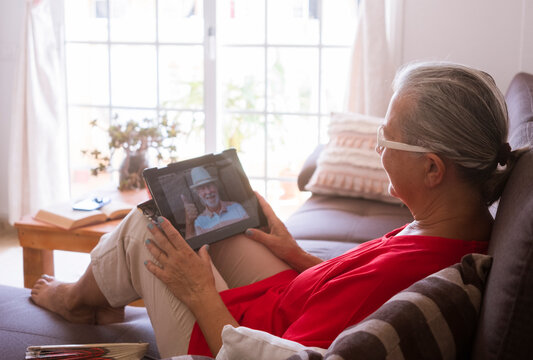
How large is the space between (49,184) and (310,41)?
73.6 inches

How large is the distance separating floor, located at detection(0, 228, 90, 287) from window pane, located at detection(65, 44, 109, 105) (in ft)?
3.31

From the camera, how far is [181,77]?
13.5ft

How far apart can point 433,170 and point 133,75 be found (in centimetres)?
319

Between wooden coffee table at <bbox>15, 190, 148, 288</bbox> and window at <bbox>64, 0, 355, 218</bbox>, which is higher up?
window at <bbox>64, 0, 355, 218</bbox>

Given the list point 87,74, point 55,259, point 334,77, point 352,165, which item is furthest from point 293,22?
point 55,259

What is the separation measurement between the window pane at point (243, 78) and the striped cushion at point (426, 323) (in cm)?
303

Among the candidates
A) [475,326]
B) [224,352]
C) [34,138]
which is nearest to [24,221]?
[34,138]

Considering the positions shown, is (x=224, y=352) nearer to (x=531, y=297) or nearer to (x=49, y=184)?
(x=531, y=297)

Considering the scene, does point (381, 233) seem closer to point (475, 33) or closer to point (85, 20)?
point (475, 33)

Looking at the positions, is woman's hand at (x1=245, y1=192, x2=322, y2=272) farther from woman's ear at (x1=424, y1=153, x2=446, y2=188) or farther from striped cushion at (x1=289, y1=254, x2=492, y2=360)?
striped cushion at (x1=289, y1=254, x2=492, y2=360)

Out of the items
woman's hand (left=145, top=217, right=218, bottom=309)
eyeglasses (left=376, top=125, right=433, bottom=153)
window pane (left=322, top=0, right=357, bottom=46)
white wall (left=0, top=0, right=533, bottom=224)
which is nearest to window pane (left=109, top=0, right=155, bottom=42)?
window pane (left=322, top=0, right=357, bottom=46)

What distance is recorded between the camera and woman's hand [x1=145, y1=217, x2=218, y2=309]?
149cm

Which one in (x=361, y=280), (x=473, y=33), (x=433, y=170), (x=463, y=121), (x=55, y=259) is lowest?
(x=55, y=259)

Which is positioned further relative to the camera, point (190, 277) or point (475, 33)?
point (475, 33)
